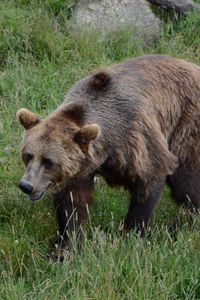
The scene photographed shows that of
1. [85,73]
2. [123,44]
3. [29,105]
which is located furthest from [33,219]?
[123,44]

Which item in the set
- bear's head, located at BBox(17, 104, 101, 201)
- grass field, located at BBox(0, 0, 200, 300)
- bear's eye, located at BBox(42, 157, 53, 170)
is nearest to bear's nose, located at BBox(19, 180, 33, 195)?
bear's head, located at BBox(17, 104, 101, 201)

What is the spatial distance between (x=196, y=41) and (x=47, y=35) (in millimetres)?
1774

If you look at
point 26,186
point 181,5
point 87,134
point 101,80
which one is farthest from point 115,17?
point 26,186

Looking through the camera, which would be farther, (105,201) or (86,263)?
(105,201)

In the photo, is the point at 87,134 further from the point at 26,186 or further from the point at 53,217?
Result: the point at 53,217

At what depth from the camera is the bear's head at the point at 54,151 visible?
17.9 ft

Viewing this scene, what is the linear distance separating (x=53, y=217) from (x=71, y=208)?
329mm

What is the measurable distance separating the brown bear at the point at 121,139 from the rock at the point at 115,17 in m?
3.17

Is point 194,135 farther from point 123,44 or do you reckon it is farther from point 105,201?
point 123,44

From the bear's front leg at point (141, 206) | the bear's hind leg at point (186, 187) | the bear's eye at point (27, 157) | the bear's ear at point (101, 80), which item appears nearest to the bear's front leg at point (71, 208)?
the bear's front leg at point (141, 206)

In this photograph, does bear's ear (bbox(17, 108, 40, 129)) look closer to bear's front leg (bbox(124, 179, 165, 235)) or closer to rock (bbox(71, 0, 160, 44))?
bear's front leg (bbox(124, 179, 165, 235))

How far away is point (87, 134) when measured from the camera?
5.49 metres

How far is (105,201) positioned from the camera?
21.9 ft

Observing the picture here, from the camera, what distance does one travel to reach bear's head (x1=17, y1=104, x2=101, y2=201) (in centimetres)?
545
